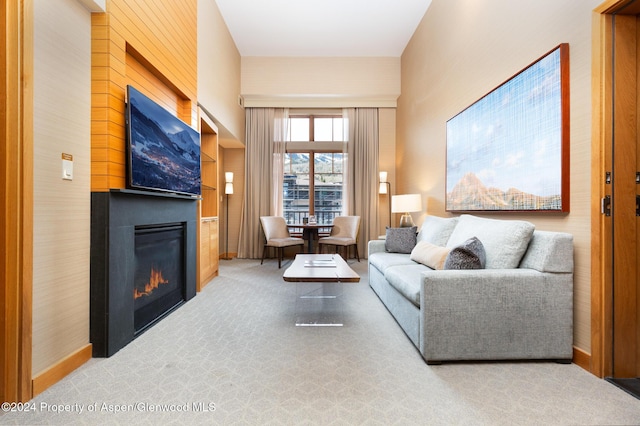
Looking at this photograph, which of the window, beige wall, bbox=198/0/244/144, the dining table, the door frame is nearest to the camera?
the door frame

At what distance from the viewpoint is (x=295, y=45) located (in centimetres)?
534

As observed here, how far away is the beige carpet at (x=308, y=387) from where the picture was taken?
1.38m

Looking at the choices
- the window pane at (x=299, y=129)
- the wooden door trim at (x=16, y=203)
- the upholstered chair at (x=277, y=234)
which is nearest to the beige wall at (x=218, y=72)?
the window pane at (x=299, y=129)

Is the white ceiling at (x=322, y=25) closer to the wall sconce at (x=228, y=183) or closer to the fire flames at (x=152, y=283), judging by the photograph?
the wall sconce at (x=228, y=183)

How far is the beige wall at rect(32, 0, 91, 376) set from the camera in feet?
5.19

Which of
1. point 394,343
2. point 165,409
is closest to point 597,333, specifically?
point 394,343

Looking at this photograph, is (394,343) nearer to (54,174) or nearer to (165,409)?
(165,409)

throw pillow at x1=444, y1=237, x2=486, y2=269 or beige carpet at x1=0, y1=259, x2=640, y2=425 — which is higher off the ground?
throw pillow at x1=444, y1=237, x2=486, y2=269

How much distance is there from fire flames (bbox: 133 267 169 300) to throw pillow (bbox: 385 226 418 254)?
256 centimetres

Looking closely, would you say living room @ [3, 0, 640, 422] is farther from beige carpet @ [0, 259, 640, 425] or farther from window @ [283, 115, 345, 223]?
window @ [283, 115, 345, 223]

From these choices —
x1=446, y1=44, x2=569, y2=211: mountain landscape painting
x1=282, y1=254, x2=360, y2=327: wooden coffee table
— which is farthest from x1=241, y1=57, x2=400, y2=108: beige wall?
x1=282, y1=254, x2=360, y2=327: wooden coffee table

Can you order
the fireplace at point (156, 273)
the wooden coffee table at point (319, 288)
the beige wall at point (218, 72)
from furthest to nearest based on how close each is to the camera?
the beige wall at point (218, 72)
the wooden coffee table at point (319, 288)
the fireplace at point (156, 273)

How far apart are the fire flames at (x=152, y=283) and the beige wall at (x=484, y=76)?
3063 mm

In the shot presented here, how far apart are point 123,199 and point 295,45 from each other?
14.5ft
